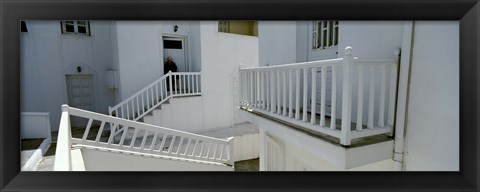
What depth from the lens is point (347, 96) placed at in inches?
48.2

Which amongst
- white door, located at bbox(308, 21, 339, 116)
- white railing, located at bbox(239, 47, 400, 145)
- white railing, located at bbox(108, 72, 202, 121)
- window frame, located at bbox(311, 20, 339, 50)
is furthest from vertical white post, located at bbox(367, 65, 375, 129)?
white railing, located at bbox(108, 72, 202, 121)

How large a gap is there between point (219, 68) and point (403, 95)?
4961 mm

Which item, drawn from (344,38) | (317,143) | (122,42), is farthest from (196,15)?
(122,42)

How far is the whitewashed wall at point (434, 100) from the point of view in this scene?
3.44 ft

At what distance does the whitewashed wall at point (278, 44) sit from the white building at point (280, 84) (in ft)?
0.05

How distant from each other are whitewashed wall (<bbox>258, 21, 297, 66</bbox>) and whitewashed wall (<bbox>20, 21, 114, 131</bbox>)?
406 centimetres

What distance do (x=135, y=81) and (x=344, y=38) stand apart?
15.6 feet

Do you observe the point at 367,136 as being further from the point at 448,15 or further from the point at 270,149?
the point at 270,149

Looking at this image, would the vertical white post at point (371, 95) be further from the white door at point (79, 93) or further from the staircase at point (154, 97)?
the white door at point (79, 93)

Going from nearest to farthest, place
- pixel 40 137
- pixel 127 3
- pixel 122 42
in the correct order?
pixel 127 3
pixel 40 137
pixel 122 42

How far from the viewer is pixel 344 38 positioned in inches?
77.3

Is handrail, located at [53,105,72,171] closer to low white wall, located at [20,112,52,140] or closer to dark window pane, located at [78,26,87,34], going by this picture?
low white wall, located at [20,112,52,140]

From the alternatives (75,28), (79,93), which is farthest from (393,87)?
(75,28)

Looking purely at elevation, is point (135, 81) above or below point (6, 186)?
above
